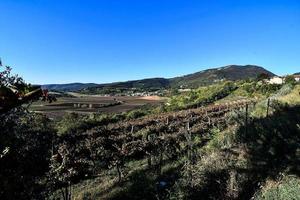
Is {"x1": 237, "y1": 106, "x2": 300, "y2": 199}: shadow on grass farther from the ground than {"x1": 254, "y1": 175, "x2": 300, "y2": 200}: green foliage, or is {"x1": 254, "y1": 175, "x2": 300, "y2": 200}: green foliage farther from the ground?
{"x1": 237, "y1": 106, "x2": 300, "y2": 199}: shadow on grass

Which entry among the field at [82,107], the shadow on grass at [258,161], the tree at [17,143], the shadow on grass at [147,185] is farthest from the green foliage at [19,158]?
the field at [82,107]

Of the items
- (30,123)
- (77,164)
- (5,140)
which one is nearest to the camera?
(5,140)

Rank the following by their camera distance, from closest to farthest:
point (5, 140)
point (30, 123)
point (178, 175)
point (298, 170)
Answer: point (5, 140)
point (30, 123)
point (298, 170)
point (178, 175)

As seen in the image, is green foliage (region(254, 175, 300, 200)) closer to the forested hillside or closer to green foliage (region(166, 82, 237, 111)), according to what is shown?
the forested hillside

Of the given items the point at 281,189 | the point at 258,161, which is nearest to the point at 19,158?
the point at 281,189

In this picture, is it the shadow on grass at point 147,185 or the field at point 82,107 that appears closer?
the shadow on grass at point 147,185

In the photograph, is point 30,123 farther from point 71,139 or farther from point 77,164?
point 71,139

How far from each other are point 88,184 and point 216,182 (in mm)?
5368

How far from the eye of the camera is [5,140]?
26.1 ft

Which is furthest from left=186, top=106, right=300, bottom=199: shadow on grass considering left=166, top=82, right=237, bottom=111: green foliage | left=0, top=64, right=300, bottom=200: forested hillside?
left=166, top=82, right=237, bottom=111: green foliage

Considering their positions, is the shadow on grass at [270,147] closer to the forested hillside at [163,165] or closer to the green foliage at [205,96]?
the forested hillside at [163,165]

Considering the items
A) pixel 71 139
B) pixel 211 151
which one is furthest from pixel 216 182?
pixel 71 139

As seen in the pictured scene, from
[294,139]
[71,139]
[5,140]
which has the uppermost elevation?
[5,140]

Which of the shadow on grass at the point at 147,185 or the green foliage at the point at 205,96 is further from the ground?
the shadow on grass at the point at 147,185
